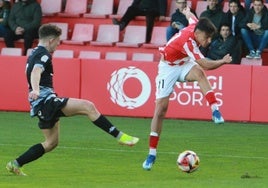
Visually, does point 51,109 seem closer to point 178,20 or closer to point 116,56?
point 178,20

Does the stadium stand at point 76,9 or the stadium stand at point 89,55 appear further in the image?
the stadium stand at point 76,9

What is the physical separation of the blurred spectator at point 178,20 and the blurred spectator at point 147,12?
2.49 feet

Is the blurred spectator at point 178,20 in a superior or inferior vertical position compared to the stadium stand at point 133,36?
superior

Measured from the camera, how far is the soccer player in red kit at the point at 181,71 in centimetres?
1409

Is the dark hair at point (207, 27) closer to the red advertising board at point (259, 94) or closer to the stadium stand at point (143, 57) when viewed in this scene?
the red advertising board at point (259, 94)

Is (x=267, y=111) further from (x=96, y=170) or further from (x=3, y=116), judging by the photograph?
(x=96, y=170)

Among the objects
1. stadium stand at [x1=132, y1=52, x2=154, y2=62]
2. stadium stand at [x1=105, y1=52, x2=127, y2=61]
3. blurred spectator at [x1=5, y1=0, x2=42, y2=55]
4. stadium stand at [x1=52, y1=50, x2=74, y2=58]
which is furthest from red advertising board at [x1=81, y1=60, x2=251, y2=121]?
blurred spectator at [x1=5, y1=0, x2=42, y2=55]

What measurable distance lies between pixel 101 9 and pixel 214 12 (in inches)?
166

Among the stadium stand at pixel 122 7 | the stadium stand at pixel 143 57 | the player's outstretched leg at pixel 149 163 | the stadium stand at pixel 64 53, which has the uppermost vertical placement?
the player's outstretched leg at pixel 149 163

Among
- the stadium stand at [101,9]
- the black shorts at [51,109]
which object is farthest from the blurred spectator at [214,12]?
the black shorts at [51,109]

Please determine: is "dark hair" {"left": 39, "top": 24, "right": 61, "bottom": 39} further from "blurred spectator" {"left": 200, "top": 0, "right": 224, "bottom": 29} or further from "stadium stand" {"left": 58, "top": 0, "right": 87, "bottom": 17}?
"stadium stand" {"left": 58, "top": 0, "right": 87, "bottom": 17}

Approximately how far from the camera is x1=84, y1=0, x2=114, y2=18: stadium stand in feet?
87.9

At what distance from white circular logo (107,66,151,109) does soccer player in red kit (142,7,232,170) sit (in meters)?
8.04

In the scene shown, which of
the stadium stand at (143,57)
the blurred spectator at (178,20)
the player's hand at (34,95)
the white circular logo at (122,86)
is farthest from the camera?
the stadium stand at (143,57)
